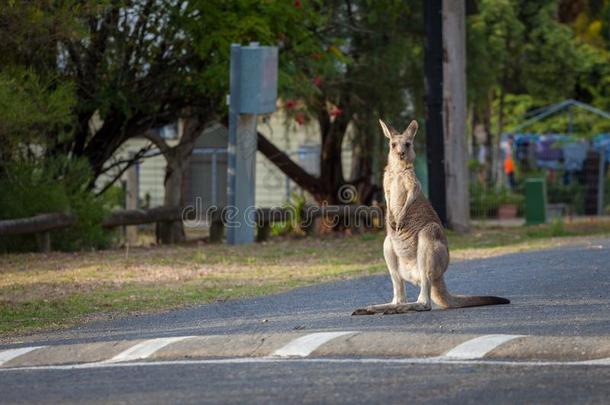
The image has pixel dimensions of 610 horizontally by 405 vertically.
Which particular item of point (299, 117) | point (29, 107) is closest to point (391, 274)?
point (29, 107)

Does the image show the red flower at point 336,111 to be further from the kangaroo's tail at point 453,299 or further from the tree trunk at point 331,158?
the kangaroo's tail at point 453,299

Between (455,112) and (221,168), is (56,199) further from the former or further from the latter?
(221,168)

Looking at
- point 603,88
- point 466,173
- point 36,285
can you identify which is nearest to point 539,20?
point 603,88

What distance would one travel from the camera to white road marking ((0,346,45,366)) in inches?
371

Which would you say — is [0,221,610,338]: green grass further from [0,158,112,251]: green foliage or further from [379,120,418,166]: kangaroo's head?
[379,120,418,166]: kangaroo's head

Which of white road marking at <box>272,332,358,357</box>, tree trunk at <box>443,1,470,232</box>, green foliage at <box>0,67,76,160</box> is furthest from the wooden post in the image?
white road marking at <box>272,332,358,357</box>

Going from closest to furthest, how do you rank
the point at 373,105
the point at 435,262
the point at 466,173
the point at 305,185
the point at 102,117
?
the point at 435,262 < the point at 102,117 < the point at 466,173 < the point at 373,105 < the point at 305,185

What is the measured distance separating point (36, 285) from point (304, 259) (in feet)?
16.2

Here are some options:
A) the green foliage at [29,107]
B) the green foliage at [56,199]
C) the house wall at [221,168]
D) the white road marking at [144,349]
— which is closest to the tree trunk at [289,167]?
the house wall at [221,168]

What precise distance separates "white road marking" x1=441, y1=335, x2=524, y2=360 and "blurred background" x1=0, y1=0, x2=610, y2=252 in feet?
30.9

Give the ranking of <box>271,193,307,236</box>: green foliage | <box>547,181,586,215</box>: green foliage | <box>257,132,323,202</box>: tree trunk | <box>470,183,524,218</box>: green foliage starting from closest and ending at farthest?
<box>271,193,307,236</box>: green foliage → <box>257,132,323,202</box>: tree trunk → <box>547,181,586,215</box>: green foliage → <box>470,183,524,218</box>: green foliage

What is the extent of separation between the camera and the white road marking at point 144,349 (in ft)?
30.0

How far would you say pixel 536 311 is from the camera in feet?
34.9

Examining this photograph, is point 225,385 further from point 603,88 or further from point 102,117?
point 603,88
